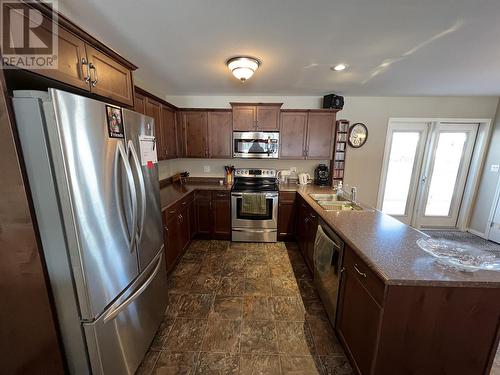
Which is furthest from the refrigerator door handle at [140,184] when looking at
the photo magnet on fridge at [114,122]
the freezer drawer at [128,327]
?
the freezer drawer at [128,327]

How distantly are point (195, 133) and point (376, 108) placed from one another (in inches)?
130

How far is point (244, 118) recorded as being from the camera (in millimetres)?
3348

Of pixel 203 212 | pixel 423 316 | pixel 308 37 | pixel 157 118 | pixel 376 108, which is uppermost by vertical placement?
pixel 308 37

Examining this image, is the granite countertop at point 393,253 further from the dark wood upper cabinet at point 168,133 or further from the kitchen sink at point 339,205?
the dark wood upper cabinet at point 168,133

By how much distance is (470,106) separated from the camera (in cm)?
351

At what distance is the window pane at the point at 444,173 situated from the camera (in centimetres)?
371

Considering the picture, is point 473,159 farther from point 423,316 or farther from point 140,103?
point 140,103

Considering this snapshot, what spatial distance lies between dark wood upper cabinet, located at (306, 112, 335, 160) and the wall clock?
0.55 metres

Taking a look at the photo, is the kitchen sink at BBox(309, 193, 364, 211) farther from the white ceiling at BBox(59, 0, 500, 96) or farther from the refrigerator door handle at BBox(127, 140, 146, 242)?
the refrigerator door handle at BBox(127, 140, 146, 242)

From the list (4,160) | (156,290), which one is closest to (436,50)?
(4,160)

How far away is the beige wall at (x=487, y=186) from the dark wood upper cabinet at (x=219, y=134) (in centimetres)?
468

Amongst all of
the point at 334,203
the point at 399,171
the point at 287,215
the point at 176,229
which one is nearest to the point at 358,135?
the point at 399,171

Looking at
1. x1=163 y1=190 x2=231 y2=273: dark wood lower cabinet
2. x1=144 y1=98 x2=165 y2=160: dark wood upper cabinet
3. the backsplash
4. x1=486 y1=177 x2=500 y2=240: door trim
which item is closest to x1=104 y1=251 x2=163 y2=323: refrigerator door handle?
x1=163 y1=190 x2=231 y2=273: dark wood lower cabinet

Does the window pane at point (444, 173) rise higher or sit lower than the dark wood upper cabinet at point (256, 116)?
lower
